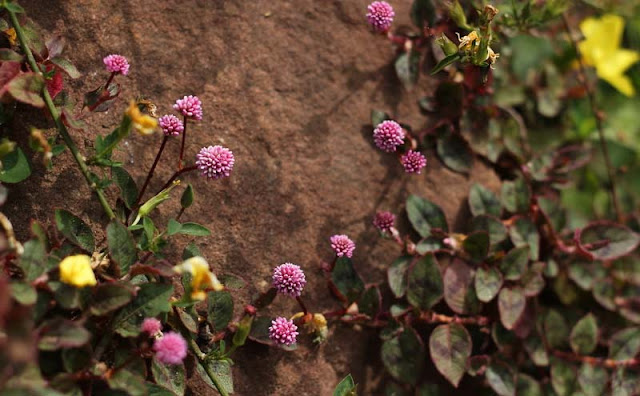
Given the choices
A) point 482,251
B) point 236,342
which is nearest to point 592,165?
point 482,251

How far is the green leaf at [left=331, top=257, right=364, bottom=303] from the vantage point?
70.2 inches

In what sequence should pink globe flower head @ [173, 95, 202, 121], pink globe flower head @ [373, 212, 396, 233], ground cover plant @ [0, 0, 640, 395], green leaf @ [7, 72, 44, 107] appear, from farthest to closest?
pink globe flower head @ [373, 212, 396, 233], pink globe flower head @ [173, 95, 202, 121], green leaf @ [7, 72, 44, 107], ground cover plant @ [0, 0, 640, 395]

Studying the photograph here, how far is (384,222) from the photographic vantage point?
183 cm

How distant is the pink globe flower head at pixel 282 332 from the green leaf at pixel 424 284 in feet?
1.20

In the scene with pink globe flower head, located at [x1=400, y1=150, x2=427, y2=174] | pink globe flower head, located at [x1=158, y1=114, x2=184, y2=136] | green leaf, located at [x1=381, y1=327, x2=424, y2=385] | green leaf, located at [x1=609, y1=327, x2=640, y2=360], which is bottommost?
green leaf, located at [x1=609, y1=327, x2=640, y2=360]

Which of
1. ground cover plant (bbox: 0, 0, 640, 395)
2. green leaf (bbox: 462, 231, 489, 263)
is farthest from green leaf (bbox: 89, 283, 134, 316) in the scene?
green leaf (bbox: 462, 231, 489, 263)

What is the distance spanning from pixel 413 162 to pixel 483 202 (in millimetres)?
303

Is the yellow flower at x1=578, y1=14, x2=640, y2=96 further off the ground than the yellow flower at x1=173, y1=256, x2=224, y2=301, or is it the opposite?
the yellow flower at x1=173, y1=256, x2=224, y2=301

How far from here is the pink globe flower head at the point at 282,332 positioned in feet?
5.32

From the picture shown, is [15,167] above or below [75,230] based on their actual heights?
above

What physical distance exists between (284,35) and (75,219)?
0.80 meters

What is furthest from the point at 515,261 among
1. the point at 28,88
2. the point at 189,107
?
the point at 28,88

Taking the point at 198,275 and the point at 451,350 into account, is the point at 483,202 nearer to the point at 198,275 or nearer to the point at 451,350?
the point at 451,350

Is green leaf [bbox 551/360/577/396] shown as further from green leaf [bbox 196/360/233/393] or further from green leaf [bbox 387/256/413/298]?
green leaf [bbox 196/360/233/393]
